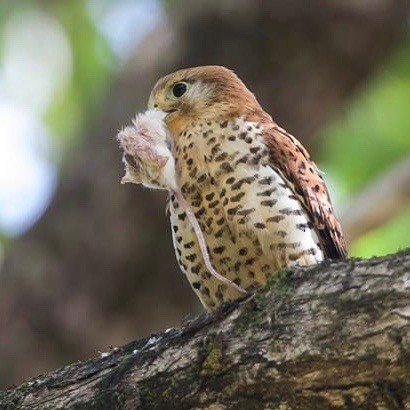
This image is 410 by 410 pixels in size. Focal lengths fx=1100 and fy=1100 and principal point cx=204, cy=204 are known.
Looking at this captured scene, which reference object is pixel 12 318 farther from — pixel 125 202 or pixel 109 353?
pixel 109 353

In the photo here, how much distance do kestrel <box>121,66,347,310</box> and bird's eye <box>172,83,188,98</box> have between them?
0.48ft

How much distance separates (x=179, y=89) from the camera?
5.57 meters

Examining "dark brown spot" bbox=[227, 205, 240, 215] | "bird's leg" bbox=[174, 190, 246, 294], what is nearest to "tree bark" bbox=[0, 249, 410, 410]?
"bird's leg" bbox=[174, 190, 246, 294]

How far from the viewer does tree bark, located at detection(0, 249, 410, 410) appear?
Answer: 3.29 metres

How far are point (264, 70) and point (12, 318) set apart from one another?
254 centimetres

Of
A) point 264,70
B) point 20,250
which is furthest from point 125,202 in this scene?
point 264,70

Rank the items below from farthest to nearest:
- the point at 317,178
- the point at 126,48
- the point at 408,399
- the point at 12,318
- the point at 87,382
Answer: the point at 126,48
the point at 12,318
the point at 317,178
the point at 87,382
the point at 408,399

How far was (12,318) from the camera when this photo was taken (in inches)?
306

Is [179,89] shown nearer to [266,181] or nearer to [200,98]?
[200,98]

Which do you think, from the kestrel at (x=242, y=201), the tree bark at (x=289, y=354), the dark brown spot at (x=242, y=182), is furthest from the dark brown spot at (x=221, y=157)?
the tree bark at (x=289, y=354)

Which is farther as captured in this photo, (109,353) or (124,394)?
(109,353)

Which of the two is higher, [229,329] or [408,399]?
→ [229,329]

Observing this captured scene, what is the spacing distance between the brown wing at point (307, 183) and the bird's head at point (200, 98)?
26 cm

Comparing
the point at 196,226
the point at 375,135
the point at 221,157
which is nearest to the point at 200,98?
the point at 221,157
